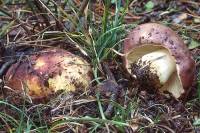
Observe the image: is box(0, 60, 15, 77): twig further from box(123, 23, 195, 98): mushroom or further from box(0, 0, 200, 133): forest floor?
box(123, 23, 195, 98): mushroom

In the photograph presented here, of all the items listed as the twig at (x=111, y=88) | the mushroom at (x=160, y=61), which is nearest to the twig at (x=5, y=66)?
the twig at (x=111, y=88)

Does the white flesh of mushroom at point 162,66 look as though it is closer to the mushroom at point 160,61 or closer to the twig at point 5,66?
the mushroom at point 160,61

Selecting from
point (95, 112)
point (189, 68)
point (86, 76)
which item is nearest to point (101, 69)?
point (86, 76)

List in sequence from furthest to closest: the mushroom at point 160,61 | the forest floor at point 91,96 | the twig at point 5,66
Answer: the twig at point 5,66
the mushroom at point 160,61
the forest floor at point 91,96

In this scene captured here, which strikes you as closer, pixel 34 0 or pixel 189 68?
pixel 189 68

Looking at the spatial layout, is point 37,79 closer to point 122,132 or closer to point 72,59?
point 72,59

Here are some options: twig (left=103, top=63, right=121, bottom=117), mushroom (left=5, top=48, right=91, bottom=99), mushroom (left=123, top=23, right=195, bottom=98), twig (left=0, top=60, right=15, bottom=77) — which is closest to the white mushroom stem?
mushroom (left=123, top=23, right=195, bottom=98)
